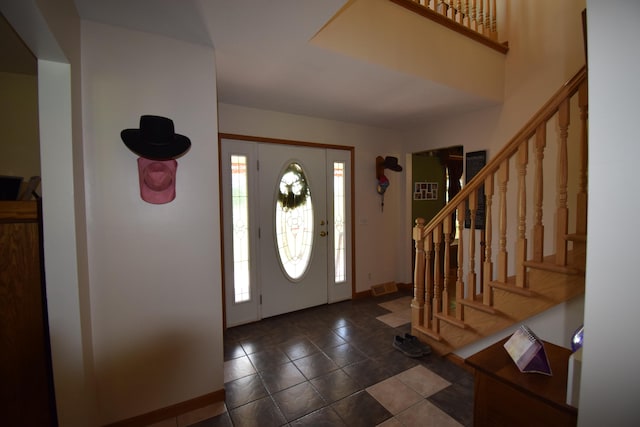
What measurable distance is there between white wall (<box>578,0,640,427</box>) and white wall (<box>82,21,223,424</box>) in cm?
178

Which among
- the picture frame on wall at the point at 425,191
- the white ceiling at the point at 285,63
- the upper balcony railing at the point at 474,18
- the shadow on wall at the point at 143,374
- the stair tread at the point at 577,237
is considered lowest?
the shadow on wall at the point at 143,374

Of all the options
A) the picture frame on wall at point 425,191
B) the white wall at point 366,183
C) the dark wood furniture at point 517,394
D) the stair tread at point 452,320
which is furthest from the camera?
the picture frame on wall at point 425,191

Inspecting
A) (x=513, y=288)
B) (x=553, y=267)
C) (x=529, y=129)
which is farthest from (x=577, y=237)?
(x=529, y=129)

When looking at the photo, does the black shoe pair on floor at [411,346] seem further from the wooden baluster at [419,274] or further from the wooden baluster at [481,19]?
the wooden baluster at [481,19]

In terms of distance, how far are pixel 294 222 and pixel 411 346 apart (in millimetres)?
1752

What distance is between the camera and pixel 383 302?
144 inches

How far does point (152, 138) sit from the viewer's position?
5.14ft

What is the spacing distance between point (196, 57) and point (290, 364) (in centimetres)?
237

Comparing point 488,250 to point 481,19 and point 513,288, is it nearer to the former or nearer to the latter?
point 513,288

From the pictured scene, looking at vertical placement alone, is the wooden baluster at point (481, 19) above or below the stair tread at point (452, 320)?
above

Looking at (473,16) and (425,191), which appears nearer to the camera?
(473,16)

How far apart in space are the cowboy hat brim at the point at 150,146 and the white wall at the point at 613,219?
1.76 m

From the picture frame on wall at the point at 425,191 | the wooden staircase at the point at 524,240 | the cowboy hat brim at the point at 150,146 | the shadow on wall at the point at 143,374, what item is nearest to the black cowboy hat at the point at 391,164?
the picture frame on wall at the point at 425,191

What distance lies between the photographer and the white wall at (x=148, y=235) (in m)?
1.57
